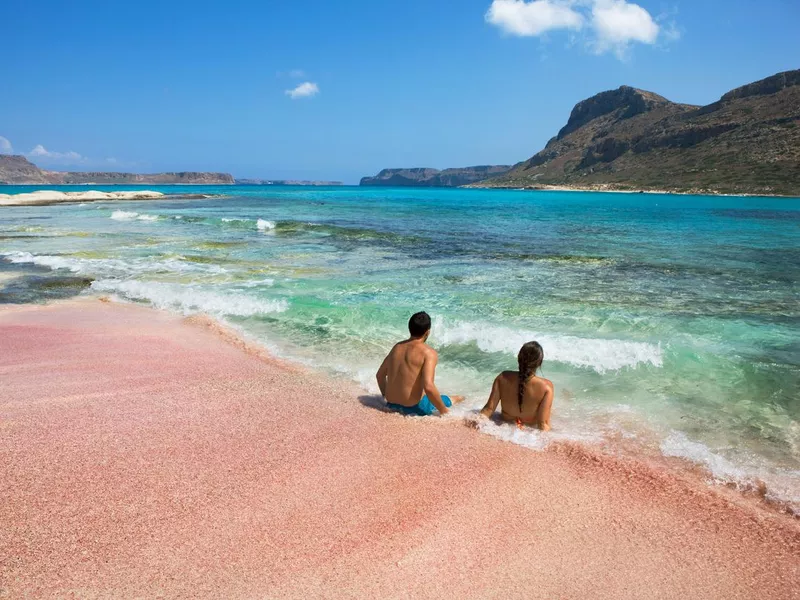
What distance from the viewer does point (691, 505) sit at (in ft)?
13.6

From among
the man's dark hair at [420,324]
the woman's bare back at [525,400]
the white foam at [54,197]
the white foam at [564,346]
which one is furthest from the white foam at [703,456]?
the white foam at [54,197]

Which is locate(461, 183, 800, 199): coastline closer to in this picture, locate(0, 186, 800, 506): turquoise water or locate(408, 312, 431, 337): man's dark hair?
locate(0, 186, 800, 506): turquoise water

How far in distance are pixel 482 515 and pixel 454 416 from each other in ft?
6.04

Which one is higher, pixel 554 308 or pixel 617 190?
pixel 617 190

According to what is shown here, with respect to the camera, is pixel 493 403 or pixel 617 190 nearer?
pixel 493 403

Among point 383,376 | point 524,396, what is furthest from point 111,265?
point 524,396

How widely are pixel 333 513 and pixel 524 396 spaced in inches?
95.9

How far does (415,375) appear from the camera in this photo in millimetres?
5711

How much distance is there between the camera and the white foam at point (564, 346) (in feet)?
26.1

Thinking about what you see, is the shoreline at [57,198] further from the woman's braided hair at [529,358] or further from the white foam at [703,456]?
the white foam at [703,456]

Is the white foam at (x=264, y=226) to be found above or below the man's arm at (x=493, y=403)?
above

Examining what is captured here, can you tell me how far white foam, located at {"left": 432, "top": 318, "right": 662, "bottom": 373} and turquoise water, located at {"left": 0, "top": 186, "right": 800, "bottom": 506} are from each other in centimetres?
4

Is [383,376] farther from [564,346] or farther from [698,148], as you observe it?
[698,148]

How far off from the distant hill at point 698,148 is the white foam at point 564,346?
85.2m
